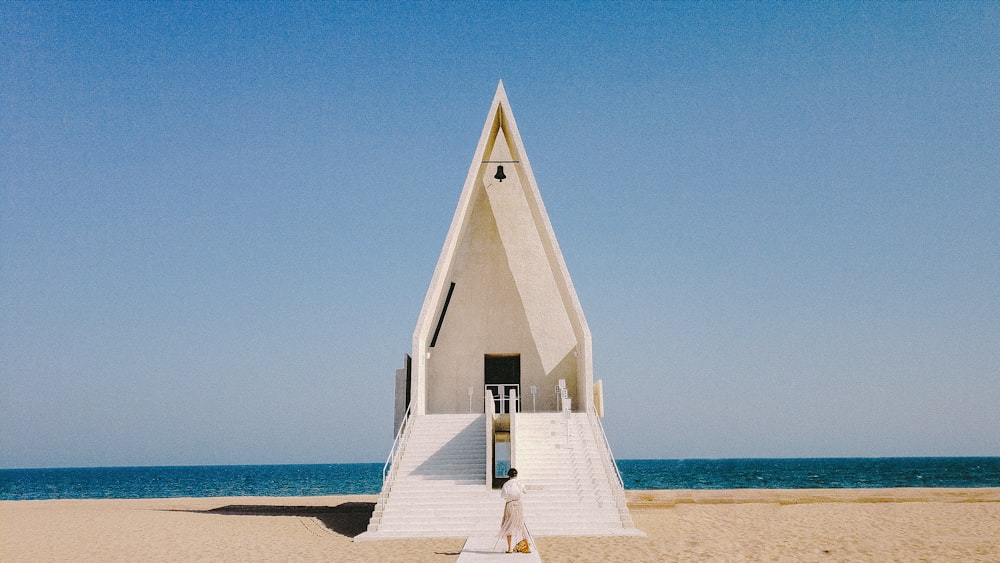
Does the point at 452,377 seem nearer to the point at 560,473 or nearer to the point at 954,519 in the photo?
the point at 560,473

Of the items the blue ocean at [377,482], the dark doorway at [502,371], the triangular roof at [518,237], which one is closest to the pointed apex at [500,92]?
the triangular roof at [518,237]

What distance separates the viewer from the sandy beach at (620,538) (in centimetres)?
995

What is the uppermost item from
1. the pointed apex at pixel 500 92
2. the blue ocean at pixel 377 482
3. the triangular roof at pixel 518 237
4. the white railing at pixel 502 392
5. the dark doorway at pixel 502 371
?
the pointed apex at pixel 500 92

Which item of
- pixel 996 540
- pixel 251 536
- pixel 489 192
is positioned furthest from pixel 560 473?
pixel 489 192

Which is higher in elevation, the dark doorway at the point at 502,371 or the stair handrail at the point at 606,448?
the dark doorway at the point at 502,371

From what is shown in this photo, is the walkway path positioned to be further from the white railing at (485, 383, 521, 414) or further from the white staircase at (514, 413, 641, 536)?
the white railing at (485, 383, 521, 414)

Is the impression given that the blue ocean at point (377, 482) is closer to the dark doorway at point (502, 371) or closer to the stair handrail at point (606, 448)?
the dark doorway at point (502, 371)

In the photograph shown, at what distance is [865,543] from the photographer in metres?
11.2

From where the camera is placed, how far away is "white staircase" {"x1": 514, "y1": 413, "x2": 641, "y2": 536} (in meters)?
11.4

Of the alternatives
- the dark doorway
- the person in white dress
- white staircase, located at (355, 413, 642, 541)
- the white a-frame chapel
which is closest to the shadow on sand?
white staircase, located at (355, 413, 642, 541)

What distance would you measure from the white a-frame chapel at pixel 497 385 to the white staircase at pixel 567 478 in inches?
1.0

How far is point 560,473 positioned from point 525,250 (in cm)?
769

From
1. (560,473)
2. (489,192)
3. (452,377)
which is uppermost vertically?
(489,192)

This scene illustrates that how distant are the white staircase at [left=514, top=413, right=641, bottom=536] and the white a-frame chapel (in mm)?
24
